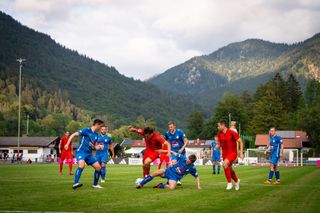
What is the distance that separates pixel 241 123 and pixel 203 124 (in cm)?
2455

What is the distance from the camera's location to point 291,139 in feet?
337

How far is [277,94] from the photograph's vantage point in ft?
447

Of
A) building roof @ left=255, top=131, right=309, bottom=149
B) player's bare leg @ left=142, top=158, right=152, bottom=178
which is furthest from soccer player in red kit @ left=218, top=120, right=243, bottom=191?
building roof @ left=255, top=131, right=309, bottom=149

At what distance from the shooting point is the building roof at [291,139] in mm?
100250

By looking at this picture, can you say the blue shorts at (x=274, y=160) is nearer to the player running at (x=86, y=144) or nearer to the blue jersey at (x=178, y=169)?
the blue jersey at (x=178, y=169)

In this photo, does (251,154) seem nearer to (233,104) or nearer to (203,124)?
(233,104)

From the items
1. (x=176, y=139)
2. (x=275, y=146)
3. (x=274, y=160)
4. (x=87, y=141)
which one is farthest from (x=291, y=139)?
(x=87, y=141)

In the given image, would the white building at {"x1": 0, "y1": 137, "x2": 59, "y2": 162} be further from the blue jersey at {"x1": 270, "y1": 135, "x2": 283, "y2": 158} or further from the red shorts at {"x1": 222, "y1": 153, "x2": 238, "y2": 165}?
the red shorts at {"x1": 222, "y1": 153, "x2": 238, "y2": 165}

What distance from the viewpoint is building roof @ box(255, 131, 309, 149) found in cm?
10025

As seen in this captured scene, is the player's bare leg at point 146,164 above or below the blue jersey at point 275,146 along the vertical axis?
below

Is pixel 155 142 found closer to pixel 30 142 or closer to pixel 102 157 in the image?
pixel 102 157

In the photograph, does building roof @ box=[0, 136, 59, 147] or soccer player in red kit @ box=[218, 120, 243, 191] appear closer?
soccer player in red kit @ box=[218, 120, 243, 191]

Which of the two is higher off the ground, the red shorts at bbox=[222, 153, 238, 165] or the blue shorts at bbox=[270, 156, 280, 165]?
the red shorts at bbox=[222, 153, 238, 165]

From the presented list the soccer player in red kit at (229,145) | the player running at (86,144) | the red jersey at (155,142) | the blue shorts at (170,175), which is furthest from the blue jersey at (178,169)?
the player running at (86,144)
